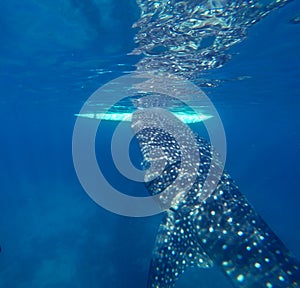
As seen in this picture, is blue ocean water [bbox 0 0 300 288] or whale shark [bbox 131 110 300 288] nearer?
whale shark [bbox 131 110 300 288]

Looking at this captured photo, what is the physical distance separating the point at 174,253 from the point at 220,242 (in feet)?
2.90

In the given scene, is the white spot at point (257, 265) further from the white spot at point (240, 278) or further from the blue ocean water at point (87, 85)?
the blue ocean water at point (87, 85)

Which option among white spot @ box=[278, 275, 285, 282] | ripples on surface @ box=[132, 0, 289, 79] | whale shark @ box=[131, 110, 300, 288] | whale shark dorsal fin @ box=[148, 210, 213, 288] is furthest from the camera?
ripples on surface @ box=[132, 0, 289, 79]

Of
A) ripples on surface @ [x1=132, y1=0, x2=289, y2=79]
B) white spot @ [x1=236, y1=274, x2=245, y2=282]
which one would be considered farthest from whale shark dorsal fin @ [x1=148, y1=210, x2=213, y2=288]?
ripples on surface @ [x1=132, y1=0, x2=289, y2=79]

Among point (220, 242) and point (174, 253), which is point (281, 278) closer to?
point (220, 242)

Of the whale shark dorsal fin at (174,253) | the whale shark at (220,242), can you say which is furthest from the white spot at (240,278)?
the whale shark dorsal fin at (174,253)

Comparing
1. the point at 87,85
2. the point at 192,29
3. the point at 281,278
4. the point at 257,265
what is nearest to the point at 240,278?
the point at 257,265

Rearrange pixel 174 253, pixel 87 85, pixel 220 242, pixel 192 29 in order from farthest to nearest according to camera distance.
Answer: pixel 87 85 → pixel 192 29 → pixel 174 253 → pixel 220 242

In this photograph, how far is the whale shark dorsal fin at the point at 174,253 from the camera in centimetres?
411

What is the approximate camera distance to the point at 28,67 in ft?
47.2

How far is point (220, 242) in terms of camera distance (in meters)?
4.05

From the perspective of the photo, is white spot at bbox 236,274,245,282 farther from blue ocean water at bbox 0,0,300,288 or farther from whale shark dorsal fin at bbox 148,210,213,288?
blue ocean water at bbox 0,0,300,288

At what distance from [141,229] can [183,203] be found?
13.0m

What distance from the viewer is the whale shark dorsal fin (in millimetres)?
4113
